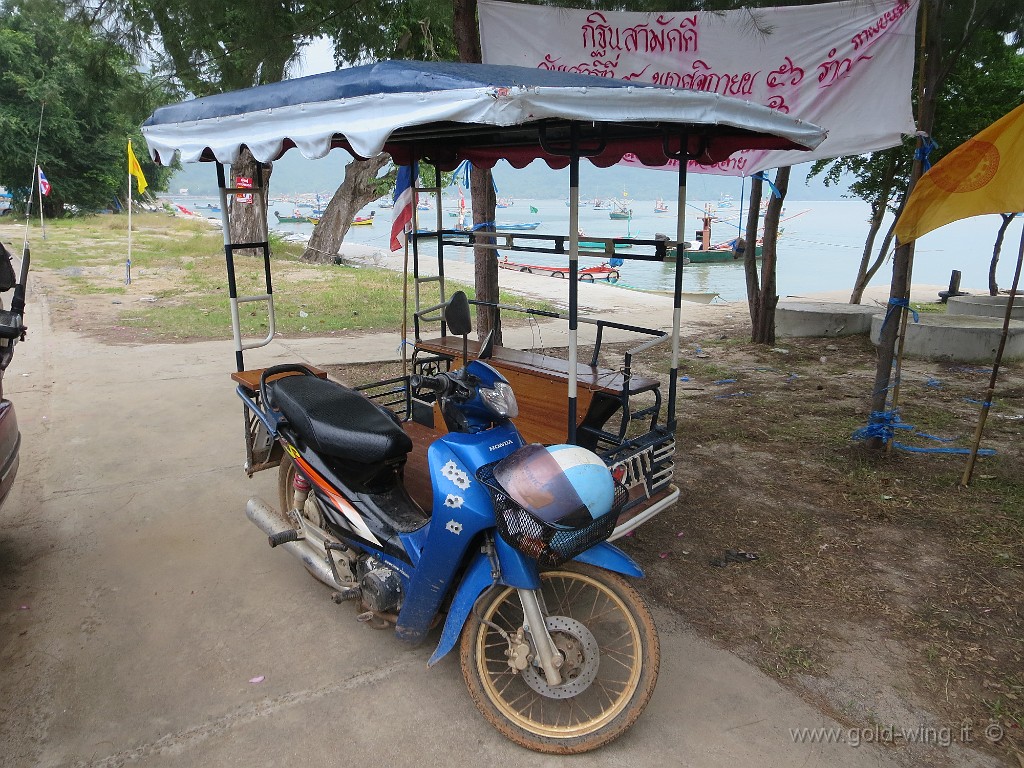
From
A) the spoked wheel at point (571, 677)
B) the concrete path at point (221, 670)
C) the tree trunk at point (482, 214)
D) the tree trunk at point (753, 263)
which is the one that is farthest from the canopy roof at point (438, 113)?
the tree trunk at point (753, 263)

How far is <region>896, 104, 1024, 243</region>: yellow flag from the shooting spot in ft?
12.1

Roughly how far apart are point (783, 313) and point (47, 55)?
105ft

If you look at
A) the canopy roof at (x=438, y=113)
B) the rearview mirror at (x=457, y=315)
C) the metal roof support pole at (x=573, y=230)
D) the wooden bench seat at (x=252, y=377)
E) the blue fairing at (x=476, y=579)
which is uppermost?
the canopy roof at (x=438, y=113)

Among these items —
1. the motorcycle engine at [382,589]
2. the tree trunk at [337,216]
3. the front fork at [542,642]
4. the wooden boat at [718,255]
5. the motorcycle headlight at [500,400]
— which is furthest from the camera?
the wooden boat at [718,255]

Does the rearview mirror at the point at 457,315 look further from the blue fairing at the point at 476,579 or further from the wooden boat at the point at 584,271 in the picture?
the wooden boat at the point at 584,271

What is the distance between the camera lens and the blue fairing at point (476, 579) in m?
2.43

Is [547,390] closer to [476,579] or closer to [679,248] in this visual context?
[679,248]

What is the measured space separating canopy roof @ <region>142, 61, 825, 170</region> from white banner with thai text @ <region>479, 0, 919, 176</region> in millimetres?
991

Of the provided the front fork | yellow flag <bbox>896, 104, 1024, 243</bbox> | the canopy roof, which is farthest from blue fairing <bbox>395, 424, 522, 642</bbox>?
yellow flag <bbox>896, 104, 1024, 243</bbox>

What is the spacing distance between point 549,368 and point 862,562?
206cm

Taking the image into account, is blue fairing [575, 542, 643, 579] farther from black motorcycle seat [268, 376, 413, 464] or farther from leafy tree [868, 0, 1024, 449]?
leafy tree [868, 0, 1024, 449]

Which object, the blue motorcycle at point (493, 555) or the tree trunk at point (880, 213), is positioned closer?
the blue motorcycle at point (493, 555)

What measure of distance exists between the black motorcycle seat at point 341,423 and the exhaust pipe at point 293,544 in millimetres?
516

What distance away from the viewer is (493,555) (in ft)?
7.90
